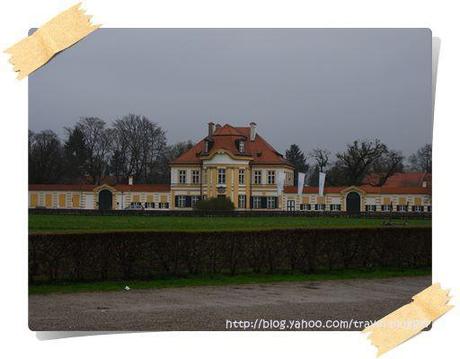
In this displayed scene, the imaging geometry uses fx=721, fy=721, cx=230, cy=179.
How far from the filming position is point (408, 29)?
906 cm

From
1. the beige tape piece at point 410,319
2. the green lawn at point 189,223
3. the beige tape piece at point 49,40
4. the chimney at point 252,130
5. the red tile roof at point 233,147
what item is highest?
the beige tape piece at point 49,40

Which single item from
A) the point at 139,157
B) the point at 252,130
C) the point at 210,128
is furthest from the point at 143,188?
the point at 252,130

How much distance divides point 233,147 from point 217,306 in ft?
7.08

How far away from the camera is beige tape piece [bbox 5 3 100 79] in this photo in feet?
27.9

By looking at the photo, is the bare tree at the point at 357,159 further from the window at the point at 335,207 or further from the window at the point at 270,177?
the window at the point at 270,177

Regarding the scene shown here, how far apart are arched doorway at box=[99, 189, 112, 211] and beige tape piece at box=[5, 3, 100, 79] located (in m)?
2.11

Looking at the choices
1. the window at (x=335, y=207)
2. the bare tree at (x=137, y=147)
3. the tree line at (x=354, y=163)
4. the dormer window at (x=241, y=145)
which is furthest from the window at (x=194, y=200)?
the window at (x=335, y=207)

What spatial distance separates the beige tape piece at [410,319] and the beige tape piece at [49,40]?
512 cm

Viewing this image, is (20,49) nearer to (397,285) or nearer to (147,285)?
(147,285)

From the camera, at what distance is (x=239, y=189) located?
10.2 meters

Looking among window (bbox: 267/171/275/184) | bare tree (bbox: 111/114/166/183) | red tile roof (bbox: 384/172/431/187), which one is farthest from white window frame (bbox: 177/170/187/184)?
red tile roof (bbox: 384/172/431/187)

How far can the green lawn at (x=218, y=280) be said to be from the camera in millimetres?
10234

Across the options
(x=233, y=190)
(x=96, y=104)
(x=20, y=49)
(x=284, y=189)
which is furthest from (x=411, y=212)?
(x=20, y=49)

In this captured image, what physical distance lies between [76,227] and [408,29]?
17.3 feet
